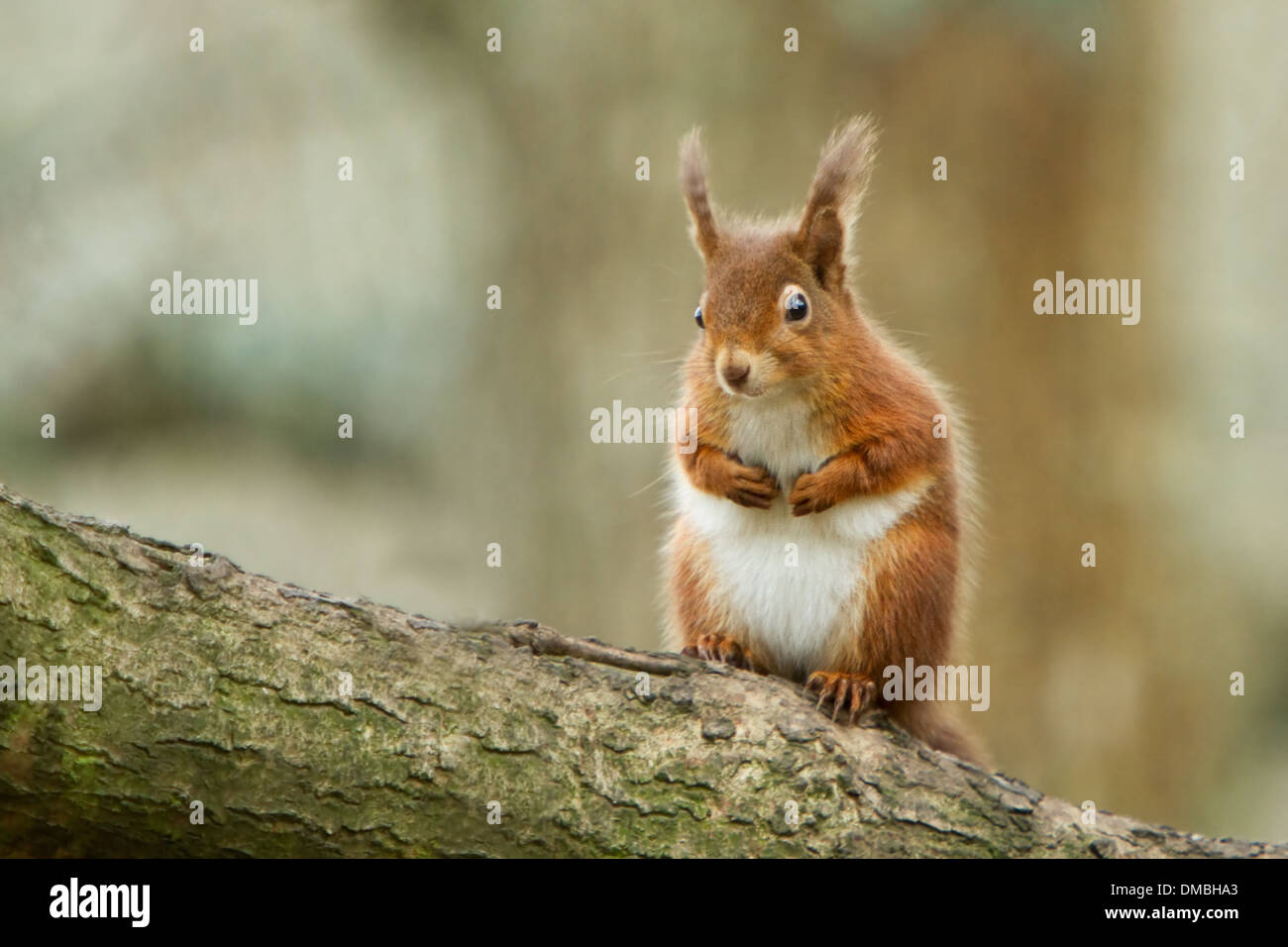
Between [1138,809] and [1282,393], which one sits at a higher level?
[1282,393]

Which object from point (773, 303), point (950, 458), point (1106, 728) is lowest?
point (1106, 728)

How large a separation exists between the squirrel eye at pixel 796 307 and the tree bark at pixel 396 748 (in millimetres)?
759

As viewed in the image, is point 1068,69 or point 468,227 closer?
point 1068,69

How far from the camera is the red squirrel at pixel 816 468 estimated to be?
2.62 metres

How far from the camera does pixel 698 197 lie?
2789mm

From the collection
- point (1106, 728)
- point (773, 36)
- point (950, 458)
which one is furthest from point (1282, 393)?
point (950, 458)

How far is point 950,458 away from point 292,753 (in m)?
1.49

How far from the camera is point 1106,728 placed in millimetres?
5020

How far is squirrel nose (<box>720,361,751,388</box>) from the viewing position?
8.33ft

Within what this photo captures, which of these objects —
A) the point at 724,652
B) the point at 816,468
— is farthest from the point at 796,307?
the point at 724,652

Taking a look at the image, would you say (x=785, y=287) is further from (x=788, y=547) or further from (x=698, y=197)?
(x=788, y=547)

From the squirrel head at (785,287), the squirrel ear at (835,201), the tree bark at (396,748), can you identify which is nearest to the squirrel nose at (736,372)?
the squirrel head at (785,287)

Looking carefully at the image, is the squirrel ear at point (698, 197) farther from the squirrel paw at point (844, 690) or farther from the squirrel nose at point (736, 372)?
the squirrel paw at point (844, 690)

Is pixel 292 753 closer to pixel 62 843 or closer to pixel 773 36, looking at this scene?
pixel 62 843
